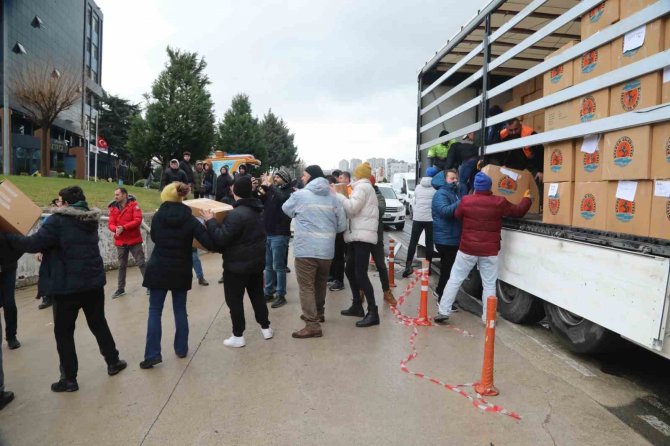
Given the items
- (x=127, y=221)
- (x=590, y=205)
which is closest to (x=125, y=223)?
(x=127, y=221)

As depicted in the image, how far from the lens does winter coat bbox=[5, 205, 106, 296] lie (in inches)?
148

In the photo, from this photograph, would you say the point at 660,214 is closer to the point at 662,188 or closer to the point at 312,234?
the point at 662,188

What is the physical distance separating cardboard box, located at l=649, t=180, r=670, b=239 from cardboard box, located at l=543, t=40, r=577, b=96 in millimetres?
1532

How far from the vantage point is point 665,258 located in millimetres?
3018

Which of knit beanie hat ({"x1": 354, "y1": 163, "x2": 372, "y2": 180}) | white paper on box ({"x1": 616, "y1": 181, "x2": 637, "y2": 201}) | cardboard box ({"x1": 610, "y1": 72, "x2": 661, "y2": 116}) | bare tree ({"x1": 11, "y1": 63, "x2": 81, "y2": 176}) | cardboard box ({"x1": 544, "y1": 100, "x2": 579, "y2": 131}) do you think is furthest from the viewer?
bare tree ({"x1": 11, "y1": 63, "x2": 81, "y2": 176})

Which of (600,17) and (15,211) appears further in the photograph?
(600,17)

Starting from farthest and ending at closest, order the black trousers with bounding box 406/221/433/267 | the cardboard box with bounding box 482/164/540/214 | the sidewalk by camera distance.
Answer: the black trousers with bounding box 406/221/433/267 < the cardboard box with bounding box 482/164/540/214 < the sidewalk

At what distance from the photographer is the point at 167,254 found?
14.2 feet

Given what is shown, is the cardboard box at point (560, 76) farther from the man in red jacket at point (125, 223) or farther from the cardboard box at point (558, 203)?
the man in red jacket at point (125, 223)

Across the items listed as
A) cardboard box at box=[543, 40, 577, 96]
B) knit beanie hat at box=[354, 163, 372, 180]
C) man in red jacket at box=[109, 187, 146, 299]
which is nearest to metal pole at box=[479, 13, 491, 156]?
cardboard box at box=[543, 40, 577, 96]

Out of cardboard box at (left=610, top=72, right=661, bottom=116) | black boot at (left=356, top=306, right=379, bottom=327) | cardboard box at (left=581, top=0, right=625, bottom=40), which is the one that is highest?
cardboard box at (left=581, top=0, right=625, bottom=40)

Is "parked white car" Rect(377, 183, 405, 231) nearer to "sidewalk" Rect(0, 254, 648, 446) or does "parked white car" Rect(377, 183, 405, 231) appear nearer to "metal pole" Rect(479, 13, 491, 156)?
"metal pole" Rect(479, 13, 491, 156)

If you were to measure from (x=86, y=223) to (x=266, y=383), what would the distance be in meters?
2.11

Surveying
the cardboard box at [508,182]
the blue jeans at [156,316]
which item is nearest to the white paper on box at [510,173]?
the cardboard box at [508,182]
